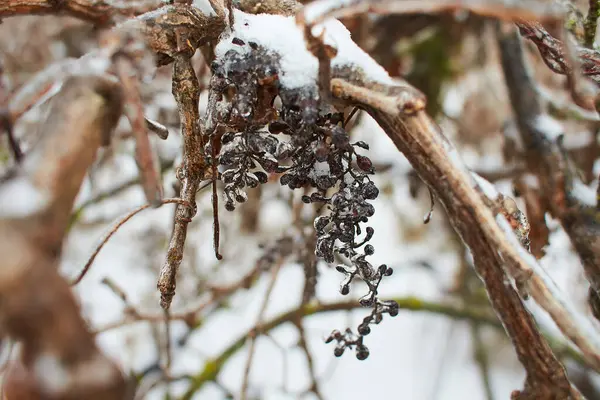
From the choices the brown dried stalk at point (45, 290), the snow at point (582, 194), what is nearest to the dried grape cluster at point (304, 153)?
the brown dried stalk at point (45, 290)

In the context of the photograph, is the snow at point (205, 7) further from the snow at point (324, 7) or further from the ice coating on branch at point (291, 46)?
the snow at point (324, 7)

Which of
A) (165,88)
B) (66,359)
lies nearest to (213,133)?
(66,359)

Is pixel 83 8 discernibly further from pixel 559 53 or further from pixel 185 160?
pixel 559 53

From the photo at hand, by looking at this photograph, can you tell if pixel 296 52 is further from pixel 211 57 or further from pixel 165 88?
pixel 165 88

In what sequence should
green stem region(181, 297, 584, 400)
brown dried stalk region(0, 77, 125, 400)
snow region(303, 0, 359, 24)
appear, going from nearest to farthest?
brown dried stalk region(0, 77, 125, 400)
snow region(303, 0, 359, 24)
green stem region(181, 297, 584, 400)

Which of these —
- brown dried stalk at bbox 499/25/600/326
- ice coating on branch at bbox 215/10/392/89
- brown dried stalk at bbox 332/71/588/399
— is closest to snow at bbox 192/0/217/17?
ice coating on branch at bbox 215/10/392/89

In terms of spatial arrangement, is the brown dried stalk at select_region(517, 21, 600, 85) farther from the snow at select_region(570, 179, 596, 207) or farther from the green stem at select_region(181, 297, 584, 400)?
the green stem at select_region(181, 297, 584, 400)

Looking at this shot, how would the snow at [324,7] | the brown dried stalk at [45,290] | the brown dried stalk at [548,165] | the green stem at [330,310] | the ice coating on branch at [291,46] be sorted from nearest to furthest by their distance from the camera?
1. the brown dried stalk at [45,290]
2. the snow at [324,7]
3. the ice coating on branch at [291,46]
4. the brown dried stalk at [548,165]
5. the green stem at [330,310]
